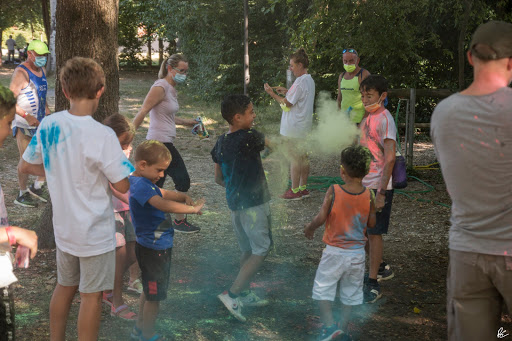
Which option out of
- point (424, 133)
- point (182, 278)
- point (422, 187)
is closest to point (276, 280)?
point (182, 278)

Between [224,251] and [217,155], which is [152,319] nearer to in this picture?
[217,155]

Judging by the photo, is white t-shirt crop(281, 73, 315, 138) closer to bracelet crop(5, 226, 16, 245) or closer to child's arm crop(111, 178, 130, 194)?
child's arm crop(111, 178, 130, 194)

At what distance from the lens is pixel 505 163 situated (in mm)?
2463

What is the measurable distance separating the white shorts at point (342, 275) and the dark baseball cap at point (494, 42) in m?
1.61

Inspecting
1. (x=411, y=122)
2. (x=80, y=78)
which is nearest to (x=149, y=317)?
(x=80, y=78)

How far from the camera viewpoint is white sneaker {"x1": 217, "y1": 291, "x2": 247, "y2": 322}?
161 inches

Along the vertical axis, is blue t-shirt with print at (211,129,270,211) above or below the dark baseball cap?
below

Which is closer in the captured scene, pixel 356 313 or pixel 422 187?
pixel 356 313

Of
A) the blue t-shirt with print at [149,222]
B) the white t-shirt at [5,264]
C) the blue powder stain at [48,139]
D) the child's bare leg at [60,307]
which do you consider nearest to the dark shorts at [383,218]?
the blue t-shirt with print at [149,222]

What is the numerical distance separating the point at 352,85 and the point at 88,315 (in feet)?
17.4

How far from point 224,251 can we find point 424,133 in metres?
8.97

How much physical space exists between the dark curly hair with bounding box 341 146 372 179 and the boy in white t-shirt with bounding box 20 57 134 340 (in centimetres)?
147

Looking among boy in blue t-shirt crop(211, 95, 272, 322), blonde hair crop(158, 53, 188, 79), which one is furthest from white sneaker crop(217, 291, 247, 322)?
blonde hair crop(158, 53, 188, 79)

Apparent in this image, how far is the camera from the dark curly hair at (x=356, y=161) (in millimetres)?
3627
